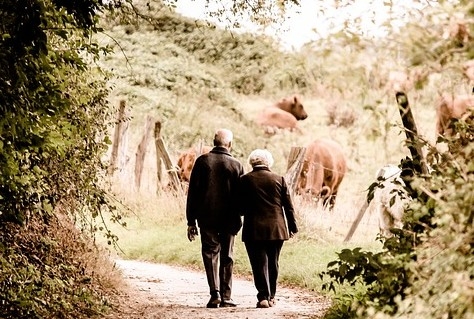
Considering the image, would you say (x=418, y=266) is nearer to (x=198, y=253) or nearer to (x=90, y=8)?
(x=90, y=8)

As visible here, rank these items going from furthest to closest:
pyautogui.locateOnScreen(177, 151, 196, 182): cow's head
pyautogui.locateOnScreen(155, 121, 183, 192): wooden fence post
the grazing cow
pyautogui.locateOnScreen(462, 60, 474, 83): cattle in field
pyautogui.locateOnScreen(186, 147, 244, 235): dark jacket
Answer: pyautogui.locateOnScreen(177, 151, 196, 182): cow's head
the grazing cow
pyautogui.locateOnScreen(155, 121, 183, 192): wooden fence post
pyautogui.locateOnScreen(186, 147, 244, 235): dark jacket
pyautogui.locateOnScreen(462, 60, 474, 83): cattle in field

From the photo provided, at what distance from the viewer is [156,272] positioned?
538 inches

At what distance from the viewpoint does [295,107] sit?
37875 millimetres

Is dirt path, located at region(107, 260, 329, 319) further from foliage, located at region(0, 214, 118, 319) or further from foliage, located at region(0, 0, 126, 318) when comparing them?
foliage, located at region(0, 0, 126, 318)

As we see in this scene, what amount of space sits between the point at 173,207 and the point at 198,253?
3514mm

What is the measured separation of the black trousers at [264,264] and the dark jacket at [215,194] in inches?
13.2

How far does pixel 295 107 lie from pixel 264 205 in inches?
1108

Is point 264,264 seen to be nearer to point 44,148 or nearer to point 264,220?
point 264,220

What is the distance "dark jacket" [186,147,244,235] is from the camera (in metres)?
9.98

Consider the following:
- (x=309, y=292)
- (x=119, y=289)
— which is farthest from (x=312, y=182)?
(x=119, y=289)

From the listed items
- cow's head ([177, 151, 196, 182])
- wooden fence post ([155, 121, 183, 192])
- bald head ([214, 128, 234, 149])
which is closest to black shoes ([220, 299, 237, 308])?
bald head ([214, 128, 234, 149])

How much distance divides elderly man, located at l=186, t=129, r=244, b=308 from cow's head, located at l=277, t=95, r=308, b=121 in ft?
91.6

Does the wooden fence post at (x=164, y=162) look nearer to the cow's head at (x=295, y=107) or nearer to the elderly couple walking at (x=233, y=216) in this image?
the elderly couple walking at (x=233, y=216)

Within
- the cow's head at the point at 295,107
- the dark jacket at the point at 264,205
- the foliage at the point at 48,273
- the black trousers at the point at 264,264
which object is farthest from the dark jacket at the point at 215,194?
the cow's head at the point at 295,107
